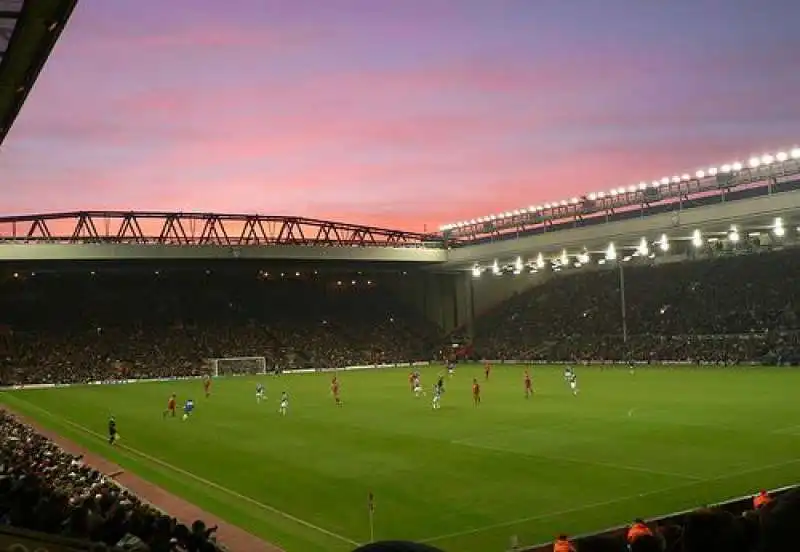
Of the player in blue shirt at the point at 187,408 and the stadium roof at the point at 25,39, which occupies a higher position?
the stadium roof at the point at 25,39

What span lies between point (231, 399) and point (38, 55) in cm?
4402

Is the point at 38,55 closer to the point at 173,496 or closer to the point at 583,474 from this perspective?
the point at 173,496

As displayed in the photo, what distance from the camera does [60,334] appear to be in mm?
88938

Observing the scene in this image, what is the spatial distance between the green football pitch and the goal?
32446mm

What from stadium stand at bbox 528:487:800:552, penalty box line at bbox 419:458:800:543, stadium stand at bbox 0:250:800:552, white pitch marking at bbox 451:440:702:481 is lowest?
penalty box line at bbox 419:458:800:543

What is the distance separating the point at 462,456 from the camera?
27875 millimetres

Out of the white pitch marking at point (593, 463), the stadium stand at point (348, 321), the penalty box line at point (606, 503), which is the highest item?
the stadium stand at point (348, 321)

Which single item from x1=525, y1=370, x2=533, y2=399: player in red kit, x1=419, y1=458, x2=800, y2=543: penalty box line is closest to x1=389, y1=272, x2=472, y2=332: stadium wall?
x1=525, y1=370, x2=533, y2=399: player in red kit

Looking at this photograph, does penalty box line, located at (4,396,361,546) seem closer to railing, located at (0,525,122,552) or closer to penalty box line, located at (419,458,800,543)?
penalty box line, located at (419,458,800,543)

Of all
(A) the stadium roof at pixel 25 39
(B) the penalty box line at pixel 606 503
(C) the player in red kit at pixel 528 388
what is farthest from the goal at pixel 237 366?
(A) the stadium roof at pixel 25 39

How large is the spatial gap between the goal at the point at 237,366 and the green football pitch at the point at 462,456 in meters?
32.4

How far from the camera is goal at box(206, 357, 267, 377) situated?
85.9m

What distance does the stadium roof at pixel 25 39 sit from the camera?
961cm

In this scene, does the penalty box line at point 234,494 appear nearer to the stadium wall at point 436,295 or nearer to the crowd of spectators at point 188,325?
the crowd of spectators at point 188,325
